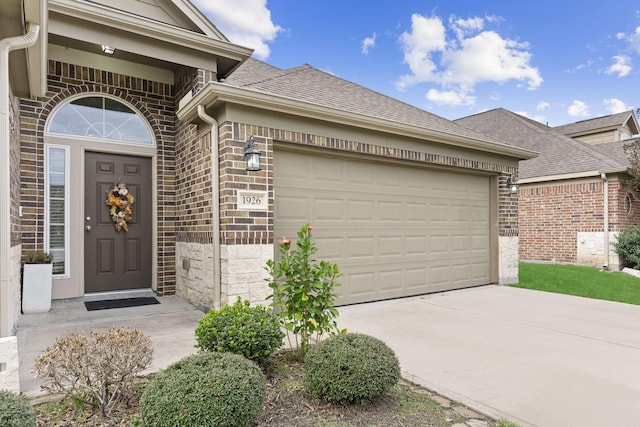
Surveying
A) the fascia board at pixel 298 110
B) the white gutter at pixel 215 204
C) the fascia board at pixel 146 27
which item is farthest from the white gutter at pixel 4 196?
the fascia board at pixel 146 27

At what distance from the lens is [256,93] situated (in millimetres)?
4555

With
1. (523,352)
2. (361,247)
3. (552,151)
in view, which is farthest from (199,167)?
(552,151)

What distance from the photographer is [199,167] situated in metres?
5.28

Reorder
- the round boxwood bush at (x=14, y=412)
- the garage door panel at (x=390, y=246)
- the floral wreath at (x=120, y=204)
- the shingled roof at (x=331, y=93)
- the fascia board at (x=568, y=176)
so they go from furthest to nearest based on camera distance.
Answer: the fascia board at (x=568, y=176)
the garage door panel at (x=390, y=246)
the floral wreath at (x=120, y=204)
the shingled roof at (x=331, y=93)
the round boxwood bush at (x=14, y=412)

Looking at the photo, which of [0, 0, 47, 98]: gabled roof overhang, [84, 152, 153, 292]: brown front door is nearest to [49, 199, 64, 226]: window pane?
[84, 152, 153, 292]: brown front door

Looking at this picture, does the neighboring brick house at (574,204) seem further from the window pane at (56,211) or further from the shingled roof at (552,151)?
the window pane at (56,211)

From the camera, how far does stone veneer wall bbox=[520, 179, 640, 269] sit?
1004cm

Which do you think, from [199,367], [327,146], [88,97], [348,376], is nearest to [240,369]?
[199,367]

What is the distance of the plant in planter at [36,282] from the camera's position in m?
4.75

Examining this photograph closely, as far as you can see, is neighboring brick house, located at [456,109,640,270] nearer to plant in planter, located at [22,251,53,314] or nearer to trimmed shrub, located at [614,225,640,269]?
trimmed shrub, located at [614,225,640,269]

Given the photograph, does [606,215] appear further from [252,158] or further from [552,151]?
[252,158]

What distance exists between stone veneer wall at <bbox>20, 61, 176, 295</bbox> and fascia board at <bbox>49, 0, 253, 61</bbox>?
1038 millimetres

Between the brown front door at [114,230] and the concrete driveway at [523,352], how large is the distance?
136 inches

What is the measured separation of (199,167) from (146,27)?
6.42ft
